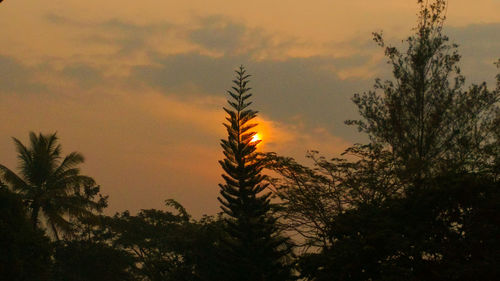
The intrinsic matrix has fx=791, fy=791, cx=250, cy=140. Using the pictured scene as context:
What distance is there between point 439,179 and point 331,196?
7153 millimetres

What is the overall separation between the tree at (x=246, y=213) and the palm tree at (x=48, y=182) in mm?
8058

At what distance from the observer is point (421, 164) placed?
23.7 metres

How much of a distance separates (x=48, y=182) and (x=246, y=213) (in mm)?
10168

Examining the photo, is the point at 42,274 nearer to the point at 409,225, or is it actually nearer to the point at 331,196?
the point at 331,196

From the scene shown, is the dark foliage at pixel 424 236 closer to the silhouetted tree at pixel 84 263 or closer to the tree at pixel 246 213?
the tree at pixel 246 213

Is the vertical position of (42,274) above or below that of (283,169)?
below

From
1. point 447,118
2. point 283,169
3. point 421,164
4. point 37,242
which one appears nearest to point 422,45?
point 447,118

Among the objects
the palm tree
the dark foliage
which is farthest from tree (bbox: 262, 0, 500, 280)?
the palm tree

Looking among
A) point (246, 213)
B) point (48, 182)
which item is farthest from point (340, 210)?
point (48, 182)

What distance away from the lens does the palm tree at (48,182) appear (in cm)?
3422

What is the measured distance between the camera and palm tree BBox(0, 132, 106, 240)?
112 ft

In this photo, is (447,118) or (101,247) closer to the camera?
(447,118)

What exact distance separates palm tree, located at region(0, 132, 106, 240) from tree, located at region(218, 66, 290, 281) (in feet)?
26.4

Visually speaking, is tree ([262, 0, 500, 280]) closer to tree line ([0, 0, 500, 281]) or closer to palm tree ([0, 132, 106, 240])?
tree line ([0, 0, 500, 281])
